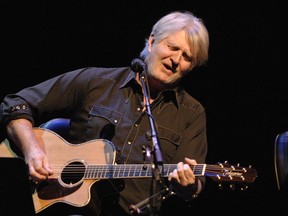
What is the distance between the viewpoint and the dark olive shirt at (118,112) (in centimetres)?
329

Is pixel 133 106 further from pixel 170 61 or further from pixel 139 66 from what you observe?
pixel 139 66

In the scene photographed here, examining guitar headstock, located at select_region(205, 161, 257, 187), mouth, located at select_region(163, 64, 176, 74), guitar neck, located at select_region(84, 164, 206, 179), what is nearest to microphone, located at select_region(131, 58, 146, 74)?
mouth, located at select_region(163, 64, 176, 74)

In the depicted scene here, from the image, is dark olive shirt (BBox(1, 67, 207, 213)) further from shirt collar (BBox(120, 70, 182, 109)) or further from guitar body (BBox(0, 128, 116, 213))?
guitar body (BBox(0, 128, 116, 213))

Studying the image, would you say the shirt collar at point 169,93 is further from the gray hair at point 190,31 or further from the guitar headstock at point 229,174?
the guitar headstock at point 229,174

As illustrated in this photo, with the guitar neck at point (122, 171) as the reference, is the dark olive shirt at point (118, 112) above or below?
above

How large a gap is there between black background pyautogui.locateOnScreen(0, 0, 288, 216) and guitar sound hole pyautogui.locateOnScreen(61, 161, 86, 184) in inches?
58.8

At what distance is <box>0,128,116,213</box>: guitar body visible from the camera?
9.66 feet

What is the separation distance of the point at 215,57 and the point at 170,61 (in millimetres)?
1068

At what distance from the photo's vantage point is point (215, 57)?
169 inches

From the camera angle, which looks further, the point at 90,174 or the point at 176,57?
the point at 176,57

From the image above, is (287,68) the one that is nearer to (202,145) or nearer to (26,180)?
(202,145)

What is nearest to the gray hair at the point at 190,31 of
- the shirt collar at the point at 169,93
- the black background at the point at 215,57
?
the shirt collar at the point at 169,93

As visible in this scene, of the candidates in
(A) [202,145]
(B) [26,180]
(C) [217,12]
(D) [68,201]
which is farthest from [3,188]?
(C) [217,12]

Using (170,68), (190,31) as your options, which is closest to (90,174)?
(170,68)
